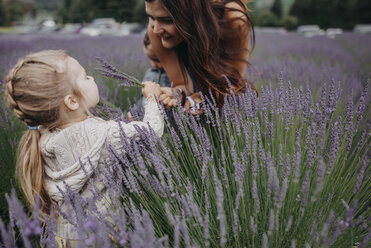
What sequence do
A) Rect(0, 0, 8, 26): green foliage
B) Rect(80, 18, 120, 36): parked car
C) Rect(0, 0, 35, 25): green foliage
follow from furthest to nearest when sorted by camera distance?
Rect(0, 0, 35, 25): green foliage, Rect(0, 0, 8, 26): green foliage, Rect(80, 18, 120, 36): parked car

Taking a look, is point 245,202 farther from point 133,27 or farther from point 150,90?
point 133,27

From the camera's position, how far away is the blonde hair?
1.28m

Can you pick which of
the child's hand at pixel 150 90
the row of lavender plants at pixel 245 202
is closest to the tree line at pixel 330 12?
the child's hand at pixel 150 90

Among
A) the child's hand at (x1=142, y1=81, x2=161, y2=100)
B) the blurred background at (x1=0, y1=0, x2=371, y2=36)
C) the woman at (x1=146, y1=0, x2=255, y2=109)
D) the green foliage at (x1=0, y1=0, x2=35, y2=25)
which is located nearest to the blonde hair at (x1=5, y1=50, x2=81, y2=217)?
the child's hand at (x1=142, y1=81, x2=161, y2=100)

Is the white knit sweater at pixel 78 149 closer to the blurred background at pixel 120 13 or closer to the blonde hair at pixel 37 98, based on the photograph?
the blonde hair at pixel 37 98

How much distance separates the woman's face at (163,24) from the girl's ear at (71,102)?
0.68 m

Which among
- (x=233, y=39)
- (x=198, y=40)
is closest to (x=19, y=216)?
(x=198, y=40)

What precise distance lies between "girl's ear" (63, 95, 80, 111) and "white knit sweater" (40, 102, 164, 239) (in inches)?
3.0

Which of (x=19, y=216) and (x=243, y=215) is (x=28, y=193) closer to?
(x=19, y=216)

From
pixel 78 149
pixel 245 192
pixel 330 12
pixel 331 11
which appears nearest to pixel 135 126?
pixel 78 149

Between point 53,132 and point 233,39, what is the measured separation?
4.11 feet

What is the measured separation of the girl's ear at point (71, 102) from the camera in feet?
4.34

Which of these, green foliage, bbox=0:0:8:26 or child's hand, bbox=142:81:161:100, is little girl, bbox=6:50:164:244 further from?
green foliage, bbox=0:0:8:26

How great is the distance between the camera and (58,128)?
1395 mm
